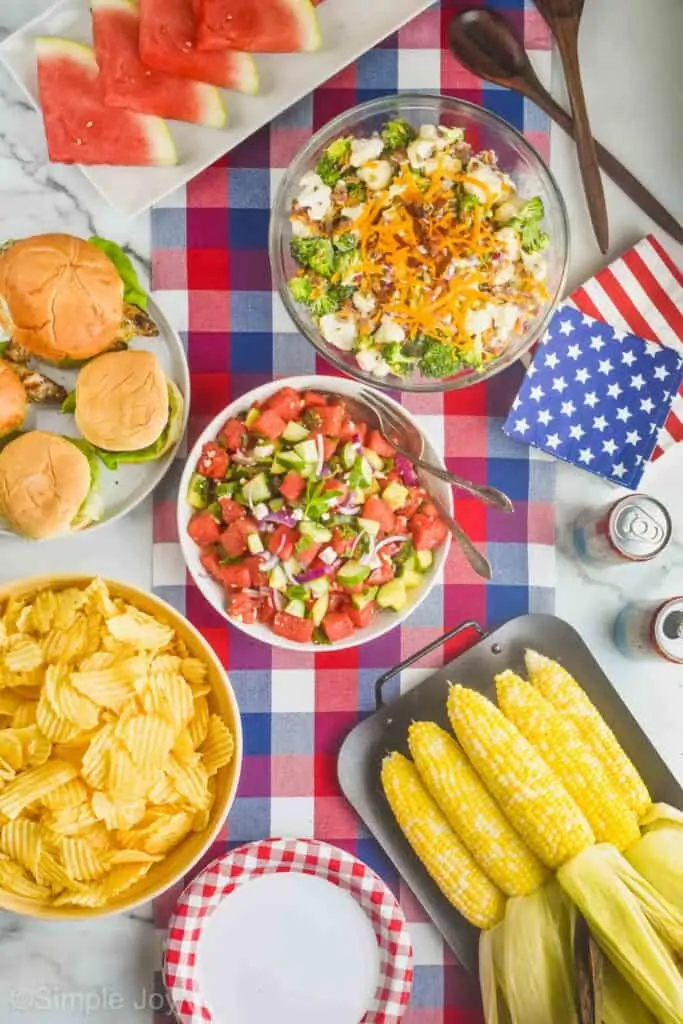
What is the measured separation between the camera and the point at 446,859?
7.32 ft

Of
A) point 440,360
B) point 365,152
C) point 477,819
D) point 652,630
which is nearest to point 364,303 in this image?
point 440,360

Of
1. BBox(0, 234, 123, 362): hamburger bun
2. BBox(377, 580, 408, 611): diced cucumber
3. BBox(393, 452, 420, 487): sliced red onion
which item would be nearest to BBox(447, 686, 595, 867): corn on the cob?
BBox(377, 580, 408, 611): diced cucumber

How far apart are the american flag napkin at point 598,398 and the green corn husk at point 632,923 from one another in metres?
0.76

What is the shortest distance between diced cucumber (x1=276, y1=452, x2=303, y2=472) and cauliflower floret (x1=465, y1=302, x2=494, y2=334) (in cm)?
39

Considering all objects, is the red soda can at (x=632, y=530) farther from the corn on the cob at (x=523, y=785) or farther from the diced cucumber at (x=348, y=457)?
the diced cucumber at (x=348, y=457)

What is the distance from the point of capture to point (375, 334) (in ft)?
6.82

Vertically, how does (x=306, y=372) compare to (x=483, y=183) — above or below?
below

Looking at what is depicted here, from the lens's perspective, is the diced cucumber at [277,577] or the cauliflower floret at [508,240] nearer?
the cauliflower floret at [508,240]

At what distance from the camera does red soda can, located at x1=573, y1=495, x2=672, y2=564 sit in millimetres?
2271

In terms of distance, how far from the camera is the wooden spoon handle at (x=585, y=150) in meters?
2.27

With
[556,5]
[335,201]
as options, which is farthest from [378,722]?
[556,5]

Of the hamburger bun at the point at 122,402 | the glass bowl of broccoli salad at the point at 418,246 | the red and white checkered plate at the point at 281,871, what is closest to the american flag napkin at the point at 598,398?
the glass bowl of broccoli salad at the point at 418,246

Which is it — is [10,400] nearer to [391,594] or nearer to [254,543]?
[254,543]

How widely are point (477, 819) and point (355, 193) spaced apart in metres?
1.19
